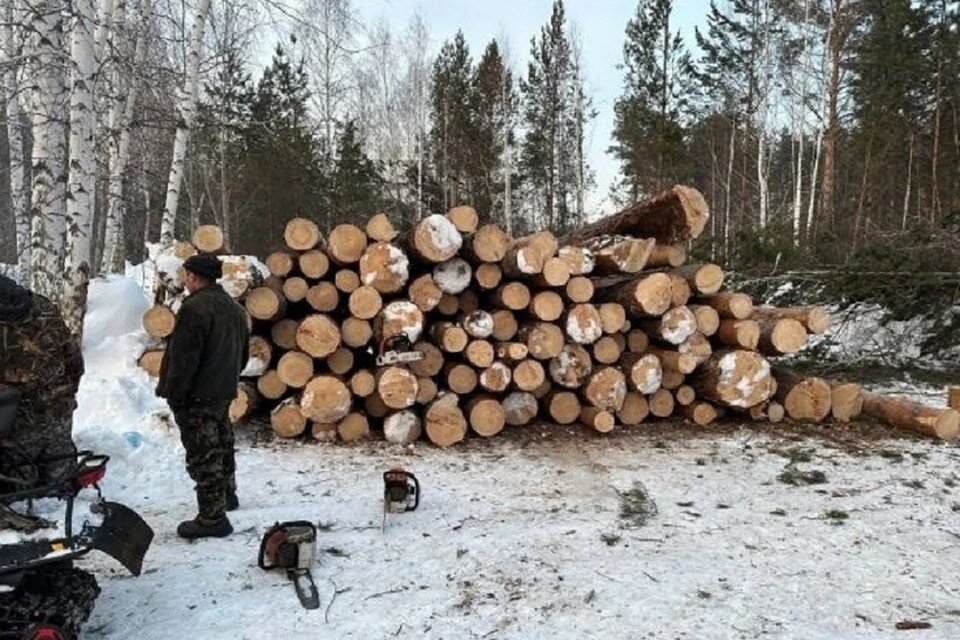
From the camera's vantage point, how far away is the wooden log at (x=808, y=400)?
22.4 feet

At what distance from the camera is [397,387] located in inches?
237

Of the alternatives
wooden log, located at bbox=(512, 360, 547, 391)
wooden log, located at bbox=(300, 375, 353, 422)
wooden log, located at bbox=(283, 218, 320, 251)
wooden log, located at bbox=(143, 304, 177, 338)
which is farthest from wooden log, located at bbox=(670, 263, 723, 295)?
wooden log, located at bbox=(143, 304, 177, 338)

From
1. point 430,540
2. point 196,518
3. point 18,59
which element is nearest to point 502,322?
point 430,540

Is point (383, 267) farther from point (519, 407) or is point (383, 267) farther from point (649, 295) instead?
point (649, 295)

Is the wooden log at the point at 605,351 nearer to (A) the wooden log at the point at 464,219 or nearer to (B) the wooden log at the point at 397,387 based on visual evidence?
(A) the wooden log at the point at 464,219

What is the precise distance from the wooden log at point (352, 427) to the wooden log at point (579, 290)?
2.30 meters

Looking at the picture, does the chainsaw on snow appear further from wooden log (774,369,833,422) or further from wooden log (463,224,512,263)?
wooden log (774,369,833,422)

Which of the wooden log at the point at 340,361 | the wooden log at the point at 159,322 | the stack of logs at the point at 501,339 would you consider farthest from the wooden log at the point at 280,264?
the wooden log at the point at 159,322

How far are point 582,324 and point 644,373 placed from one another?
789 mm

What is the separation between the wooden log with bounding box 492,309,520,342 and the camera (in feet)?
21.4

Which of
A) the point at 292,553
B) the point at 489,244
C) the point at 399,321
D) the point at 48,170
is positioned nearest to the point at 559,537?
the point at 292,553

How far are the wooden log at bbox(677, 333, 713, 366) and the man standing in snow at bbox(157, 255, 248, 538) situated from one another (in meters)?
4.30

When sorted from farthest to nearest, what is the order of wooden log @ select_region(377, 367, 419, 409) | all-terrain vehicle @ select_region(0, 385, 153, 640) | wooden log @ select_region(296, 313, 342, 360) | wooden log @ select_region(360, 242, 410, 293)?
wooden log @ select_region(360, 242, 410, 293)
wooden log @ select_region(296, 313, 342, 360)
wooden log @ select_region(377, 367, 419, 409)
all-terrain vehicle @ select_region(0, 385, 153, 640)

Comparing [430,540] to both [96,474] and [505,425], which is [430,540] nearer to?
[96,474]
